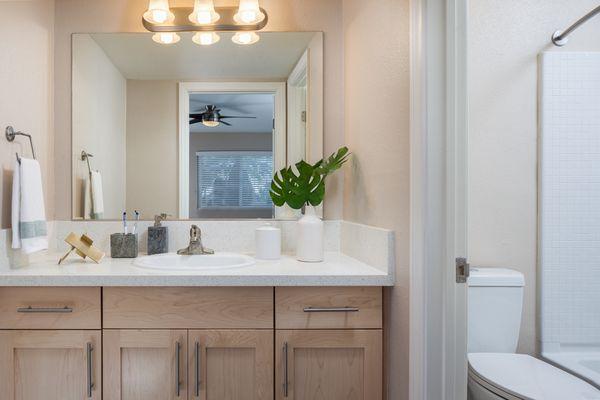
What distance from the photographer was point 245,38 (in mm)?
1792

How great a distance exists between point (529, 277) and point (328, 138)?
47.2 inches

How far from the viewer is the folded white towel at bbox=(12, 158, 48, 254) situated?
1.37 m

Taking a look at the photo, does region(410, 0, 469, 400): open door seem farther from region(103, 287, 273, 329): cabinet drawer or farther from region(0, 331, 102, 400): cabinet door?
region(0, 331, 102, 400): cabinet door

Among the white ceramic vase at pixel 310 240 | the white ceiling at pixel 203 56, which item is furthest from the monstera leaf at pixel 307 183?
the white ceiling at pixel 203 56

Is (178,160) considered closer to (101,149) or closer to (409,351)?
(101,149)

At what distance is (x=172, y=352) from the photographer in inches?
50.1

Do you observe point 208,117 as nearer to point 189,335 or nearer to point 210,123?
point 210,123

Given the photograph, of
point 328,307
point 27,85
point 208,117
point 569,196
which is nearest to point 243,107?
point 208,117

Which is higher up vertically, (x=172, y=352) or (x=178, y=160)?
(x=178, y=160)

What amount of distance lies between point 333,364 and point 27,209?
1.32 metres

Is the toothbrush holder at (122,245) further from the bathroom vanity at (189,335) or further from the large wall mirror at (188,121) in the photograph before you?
the bathroom vanity at (189,335)

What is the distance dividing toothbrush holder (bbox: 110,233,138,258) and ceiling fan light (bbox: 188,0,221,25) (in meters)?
1.08

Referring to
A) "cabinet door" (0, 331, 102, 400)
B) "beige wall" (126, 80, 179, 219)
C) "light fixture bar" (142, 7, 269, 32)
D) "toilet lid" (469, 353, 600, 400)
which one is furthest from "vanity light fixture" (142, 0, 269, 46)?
"toilet lid" (469, 353, 600, 400)

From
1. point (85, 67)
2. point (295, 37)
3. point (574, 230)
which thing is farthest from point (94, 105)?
point (574, 230)
